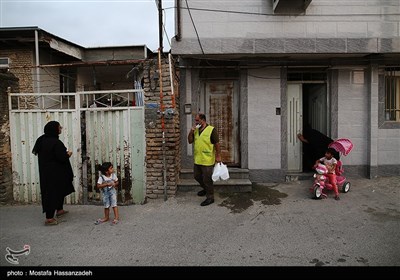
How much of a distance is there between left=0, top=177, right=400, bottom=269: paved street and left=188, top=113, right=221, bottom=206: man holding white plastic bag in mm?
462

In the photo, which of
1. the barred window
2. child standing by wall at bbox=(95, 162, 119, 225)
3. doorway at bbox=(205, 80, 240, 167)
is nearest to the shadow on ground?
doorway at bbox=(205, 80, 240, 167)

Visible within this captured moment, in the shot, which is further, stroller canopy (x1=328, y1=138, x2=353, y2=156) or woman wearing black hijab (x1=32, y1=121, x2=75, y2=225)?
stroller canopy (x1=328, y1=138, x2=353, y2=156)

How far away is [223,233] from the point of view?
4133 millimetres

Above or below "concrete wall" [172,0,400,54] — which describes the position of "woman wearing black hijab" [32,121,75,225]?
below

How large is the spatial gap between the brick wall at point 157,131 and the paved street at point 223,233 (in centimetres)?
43

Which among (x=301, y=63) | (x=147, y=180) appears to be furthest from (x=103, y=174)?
(x=301, y=63)

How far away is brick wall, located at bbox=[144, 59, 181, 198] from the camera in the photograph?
560cm

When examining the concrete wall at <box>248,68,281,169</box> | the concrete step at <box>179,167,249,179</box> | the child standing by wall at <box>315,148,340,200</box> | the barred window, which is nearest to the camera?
the child standing by wall at <box>315,148,340,200</box>

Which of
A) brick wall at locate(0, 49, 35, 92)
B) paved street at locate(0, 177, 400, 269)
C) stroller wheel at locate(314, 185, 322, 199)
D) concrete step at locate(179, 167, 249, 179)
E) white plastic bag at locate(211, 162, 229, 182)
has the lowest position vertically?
paved street at locate(0, 177, 400, 269)

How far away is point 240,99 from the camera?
271 inches

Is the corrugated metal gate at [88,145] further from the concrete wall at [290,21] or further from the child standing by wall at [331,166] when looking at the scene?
the child standing by wall at [331,166]

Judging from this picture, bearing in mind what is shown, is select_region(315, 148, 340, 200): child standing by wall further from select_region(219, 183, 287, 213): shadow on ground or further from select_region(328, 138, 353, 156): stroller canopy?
select_region(219, 183, 287, 213): shadow on ground

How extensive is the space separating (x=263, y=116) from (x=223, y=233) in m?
3.59

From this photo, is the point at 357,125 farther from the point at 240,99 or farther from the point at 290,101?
the point at 240,99
